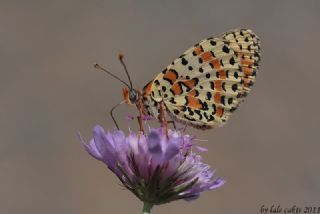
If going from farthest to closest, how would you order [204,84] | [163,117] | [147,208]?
[204,84]
[163,117]
[147,208]

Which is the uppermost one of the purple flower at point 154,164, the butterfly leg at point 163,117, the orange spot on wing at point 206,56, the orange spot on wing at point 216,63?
the orange spot on wing at point 206,56

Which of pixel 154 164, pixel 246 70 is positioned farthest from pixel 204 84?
pixel 154 164

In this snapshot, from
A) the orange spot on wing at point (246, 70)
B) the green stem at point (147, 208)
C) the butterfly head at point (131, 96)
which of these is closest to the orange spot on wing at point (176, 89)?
the butterfly head at point (131, 96)

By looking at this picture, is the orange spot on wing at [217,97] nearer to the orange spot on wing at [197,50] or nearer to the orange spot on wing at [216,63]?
the orange spot on wing at [216,63]

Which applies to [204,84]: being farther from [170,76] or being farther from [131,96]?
[131,96]

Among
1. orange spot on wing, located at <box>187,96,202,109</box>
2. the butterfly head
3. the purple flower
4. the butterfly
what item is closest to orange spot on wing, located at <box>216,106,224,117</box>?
the butterfly

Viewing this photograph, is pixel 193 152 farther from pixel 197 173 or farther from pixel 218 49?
pixel 218 49

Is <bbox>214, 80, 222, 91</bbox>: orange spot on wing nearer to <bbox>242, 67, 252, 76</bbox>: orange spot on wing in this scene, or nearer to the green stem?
<bbox>242, 67, 252, 76</bbox>: orange spot on wing
